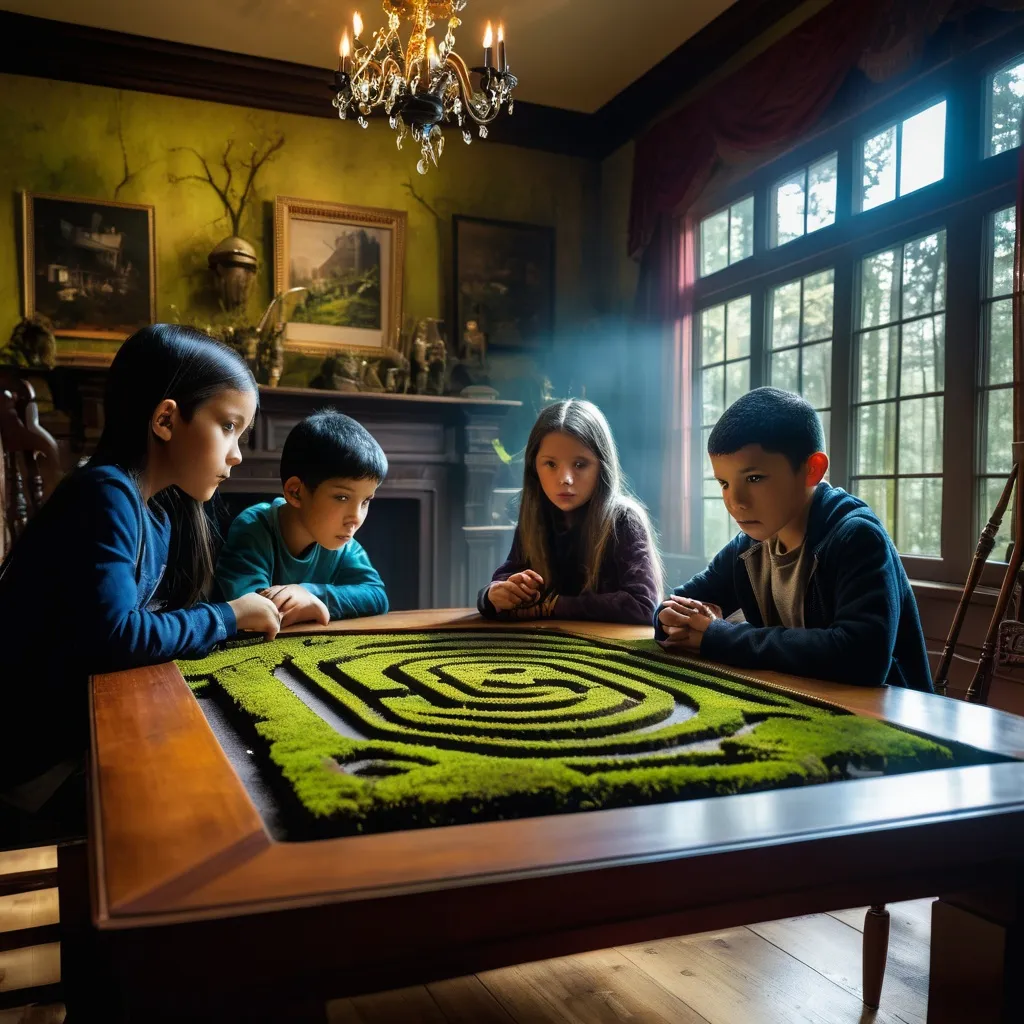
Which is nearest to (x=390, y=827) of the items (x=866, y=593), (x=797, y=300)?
(x=866, y=593)

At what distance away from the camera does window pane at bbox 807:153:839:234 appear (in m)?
3.71

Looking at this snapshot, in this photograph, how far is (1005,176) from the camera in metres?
2.84

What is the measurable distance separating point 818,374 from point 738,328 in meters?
0.67

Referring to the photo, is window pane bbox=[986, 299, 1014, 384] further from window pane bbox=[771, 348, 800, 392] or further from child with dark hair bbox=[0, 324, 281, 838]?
child with dark hair bbox=[0, 324, 281, 838]

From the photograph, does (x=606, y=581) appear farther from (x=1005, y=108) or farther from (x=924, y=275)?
(x=1005, y=108)

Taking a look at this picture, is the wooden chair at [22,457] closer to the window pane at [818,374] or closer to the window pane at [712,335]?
the window pane at [818,374]

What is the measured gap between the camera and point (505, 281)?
512cm

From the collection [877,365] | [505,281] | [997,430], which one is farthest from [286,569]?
[505,281]

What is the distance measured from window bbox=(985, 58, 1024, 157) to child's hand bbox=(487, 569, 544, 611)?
7.83 feet

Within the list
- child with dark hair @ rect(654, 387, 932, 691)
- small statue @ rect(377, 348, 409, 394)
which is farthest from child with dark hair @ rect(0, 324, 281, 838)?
small statue @ rect(377, 348, 409, 394)

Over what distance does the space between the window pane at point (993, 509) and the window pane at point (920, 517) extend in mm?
192

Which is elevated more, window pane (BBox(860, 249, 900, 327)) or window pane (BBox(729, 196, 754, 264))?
window pane (BBox(729, 196, 754, 264))

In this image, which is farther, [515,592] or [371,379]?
[371,379]

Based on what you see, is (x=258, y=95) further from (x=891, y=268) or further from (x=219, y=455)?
(x=219, y=455)
